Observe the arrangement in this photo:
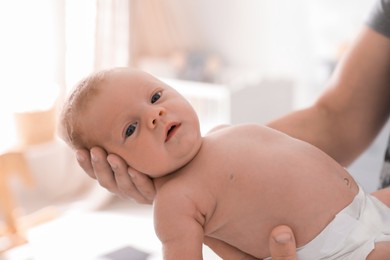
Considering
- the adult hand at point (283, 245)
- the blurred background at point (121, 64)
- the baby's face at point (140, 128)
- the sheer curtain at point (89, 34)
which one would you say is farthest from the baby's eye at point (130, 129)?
the sheer curtain at point (89, 34)

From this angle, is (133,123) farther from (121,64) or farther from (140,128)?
(121,64)

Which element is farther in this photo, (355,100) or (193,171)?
(355,100)

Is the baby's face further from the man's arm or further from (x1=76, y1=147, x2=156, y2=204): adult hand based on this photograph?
the man's arm

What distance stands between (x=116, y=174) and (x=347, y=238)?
0.41 metres

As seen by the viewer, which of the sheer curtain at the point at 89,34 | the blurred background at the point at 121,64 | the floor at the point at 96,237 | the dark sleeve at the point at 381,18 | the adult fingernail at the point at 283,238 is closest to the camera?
the adult fingernail at the point at 283,238

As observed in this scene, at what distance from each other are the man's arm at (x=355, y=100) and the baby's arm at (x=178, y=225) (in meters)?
0.44

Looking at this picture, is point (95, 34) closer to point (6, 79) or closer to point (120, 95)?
point (6, 79)

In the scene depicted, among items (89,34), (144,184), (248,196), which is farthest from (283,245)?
(89,34)

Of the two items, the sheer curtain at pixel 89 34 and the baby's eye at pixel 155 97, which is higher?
the baby's eye at pixel 155 97

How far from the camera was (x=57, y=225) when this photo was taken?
101 inches

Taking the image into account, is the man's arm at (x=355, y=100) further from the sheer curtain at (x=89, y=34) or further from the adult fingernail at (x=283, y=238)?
the sheer curtain at (x=89, y=34)

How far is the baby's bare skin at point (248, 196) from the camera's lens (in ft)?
3.26

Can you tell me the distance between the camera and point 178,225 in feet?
3.17

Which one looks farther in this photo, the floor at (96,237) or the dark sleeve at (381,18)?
the floor at (96,237)
